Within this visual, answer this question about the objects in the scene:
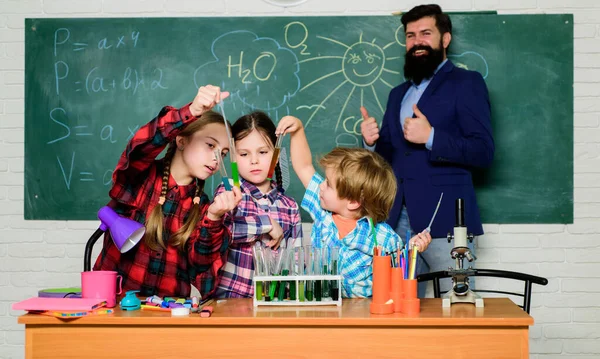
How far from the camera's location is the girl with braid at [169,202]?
2289mm

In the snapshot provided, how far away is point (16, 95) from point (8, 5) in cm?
51

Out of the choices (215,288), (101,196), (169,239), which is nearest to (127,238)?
(169,239)

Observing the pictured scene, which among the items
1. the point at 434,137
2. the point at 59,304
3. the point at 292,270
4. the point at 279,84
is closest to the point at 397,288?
the point at 292,270

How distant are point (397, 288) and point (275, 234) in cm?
60

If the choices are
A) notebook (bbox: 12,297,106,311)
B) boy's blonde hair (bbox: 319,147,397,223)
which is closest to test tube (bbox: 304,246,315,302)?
boy's blonde hair (bbox: 319,147,397,223)

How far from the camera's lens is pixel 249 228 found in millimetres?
2316

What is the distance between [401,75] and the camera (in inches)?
152

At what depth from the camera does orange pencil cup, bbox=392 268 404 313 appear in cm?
187

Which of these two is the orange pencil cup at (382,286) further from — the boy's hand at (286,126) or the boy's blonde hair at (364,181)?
the boy's hand at (286,126)

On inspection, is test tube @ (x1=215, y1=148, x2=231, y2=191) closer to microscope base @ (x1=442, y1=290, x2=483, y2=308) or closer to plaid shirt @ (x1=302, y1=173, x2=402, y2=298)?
plaid shirt @ (x1=302, y1=173, x2=402, y2=298)

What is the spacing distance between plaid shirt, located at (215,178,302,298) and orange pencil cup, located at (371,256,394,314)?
521 mm

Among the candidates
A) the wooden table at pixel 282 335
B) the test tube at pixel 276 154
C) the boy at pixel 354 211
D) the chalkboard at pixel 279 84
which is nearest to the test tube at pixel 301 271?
the wooden table at pixel 282 335

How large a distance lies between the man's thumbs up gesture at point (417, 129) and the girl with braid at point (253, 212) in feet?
3.32

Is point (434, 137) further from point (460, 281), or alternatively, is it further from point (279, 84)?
point (460, 281)
